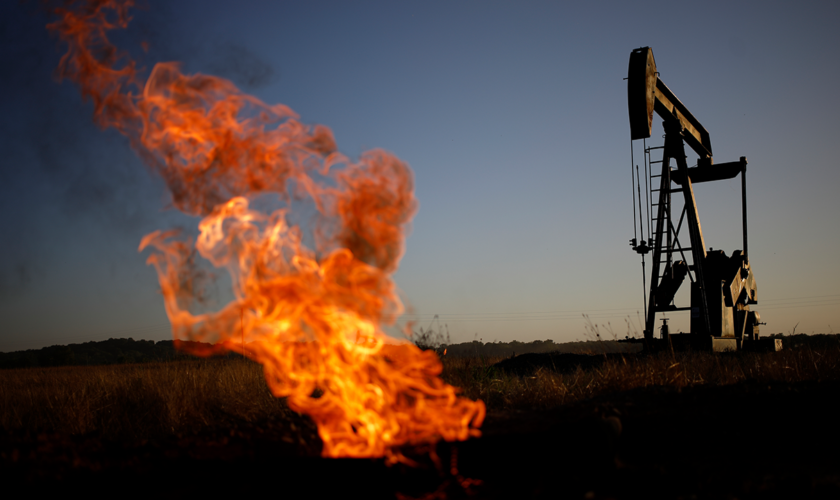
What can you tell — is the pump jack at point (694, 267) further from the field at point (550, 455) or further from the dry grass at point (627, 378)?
the field at point (550, 455)

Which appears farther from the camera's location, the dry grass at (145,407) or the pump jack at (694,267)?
the pump jack at (694,267)

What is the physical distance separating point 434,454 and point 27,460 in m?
3.74

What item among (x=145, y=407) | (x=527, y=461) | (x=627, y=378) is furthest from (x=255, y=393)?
(x=527, y=461)

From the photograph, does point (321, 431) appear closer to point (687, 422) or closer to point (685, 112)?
point (687, 422)

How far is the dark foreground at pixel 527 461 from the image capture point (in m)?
3.87

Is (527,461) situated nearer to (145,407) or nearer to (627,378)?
(627,378)

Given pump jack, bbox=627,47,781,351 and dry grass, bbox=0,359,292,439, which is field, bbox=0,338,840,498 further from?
pump jack, bbox=627,47,781,351

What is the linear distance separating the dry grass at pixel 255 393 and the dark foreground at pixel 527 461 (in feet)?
5.88

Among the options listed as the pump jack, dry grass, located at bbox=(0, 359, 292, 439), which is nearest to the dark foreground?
dry grass, located at bbox=(0, 359, 292, 439)

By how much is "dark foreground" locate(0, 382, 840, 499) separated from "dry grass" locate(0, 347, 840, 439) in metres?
1.79

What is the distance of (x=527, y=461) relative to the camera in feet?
14.6

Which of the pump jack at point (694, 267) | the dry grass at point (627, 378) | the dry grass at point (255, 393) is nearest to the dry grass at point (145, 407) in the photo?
the dry grass at point (255, 393)

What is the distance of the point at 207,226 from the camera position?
242 inches

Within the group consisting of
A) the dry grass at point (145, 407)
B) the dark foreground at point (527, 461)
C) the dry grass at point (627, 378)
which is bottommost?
the dry grass at point (145, 407)
